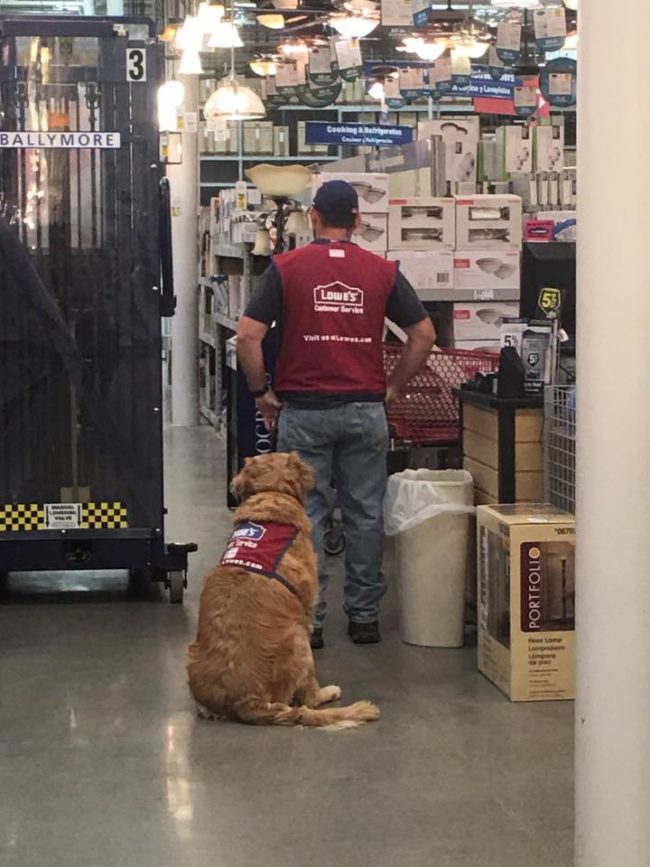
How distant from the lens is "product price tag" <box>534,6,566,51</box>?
39.3 ft

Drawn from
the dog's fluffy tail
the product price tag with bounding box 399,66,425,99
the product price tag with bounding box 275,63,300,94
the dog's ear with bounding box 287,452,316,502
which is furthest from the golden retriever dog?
the product price tag with bounding box 399,66,425,99

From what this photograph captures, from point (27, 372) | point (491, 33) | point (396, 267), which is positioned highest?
point (491, 33)

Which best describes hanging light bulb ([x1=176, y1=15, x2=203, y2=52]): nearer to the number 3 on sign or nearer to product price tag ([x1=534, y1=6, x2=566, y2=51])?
product price tag ([x1=534, y1=6, x2=566, y2=51])

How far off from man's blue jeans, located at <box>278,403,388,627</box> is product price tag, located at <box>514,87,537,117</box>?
10.3m

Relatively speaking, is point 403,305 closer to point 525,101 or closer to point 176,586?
point 176,586

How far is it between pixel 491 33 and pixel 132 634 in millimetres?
10924

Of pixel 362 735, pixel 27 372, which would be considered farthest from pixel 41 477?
pixel 362 735

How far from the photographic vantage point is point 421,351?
18.6 feet

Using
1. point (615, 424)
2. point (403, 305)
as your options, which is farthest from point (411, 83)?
point (615, 424)

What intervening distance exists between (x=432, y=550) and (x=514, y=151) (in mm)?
8046

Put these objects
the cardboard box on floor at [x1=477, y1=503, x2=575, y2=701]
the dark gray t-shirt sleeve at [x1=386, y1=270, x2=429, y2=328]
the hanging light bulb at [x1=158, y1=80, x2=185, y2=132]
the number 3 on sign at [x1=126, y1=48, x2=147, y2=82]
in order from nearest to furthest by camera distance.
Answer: the cardboard box on floor at [x1=477, y1=503, x2=575, y2=701], the dark gray t-shirt sleeve at [x1=386, y1=270, x2=429, y2=328], the number 3 on sign at [x1=126, y1=48, x2=147, y2=82], the hanging light bulb at [x1=158, y1=80, x2=185, y2=132]

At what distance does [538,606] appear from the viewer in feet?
15.8

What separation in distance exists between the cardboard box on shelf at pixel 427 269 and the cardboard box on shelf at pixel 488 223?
127 mm

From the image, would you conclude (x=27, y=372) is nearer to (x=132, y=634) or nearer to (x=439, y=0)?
(x=132, y=634)
